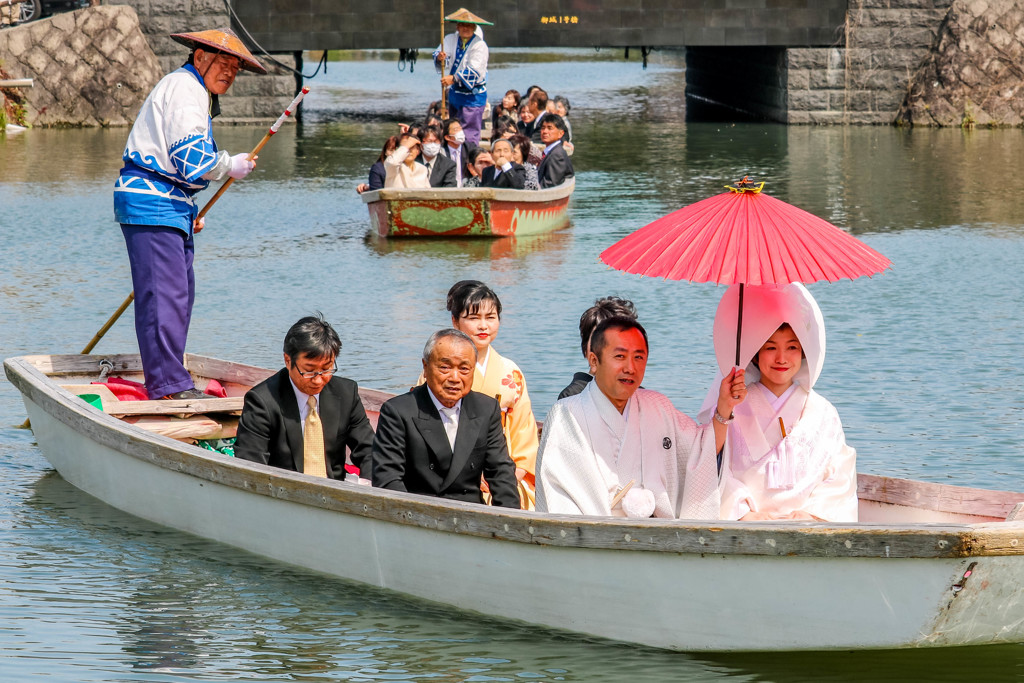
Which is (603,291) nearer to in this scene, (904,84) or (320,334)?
(320,334)

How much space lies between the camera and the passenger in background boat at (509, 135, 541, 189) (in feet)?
49.0

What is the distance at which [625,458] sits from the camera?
5176mm

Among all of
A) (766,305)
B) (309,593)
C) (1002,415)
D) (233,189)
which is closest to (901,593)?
(766,305)

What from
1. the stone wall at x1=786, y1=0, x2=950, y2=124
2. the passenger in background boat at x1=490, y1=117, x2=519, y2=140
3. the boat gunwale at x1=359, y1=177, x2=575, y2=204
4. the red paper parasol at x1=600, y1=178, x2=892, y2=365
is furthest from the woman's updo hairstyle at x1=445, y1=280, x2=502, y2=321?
the stone wall at x1=786, y1=0, x2=950, y2=124

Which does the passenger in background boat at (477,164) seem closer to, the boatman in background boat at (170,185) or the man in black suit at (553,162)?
the man in black suit at (553,162)

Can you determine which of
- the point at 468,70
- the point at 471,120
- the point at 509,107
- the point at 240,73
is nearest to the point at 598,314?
the point at 468,70

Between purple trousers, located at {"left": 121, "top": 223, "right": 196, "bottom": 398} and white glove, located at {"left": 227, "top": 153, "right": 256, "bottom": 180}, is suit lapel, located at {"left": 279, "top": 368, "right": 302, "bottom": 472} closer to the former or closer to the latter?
purple trousers, located at {"left": 121, "top": 223, "right": 196, "bottom": 398}

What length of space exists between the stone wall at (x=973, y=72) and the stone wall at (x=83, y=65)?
1354cm

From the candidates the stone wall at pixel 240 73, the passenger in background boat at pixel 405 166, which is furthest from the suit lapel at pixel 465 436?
the stone wall at pixel 240 73

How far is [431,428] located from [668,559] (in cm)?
117

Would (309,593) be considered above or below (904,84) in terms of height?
below

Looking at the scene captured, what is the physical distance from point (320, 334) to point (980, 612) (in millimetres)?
2745

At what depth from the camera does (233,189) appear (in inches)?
747

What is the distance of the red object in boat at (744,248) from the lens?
15.6ft
